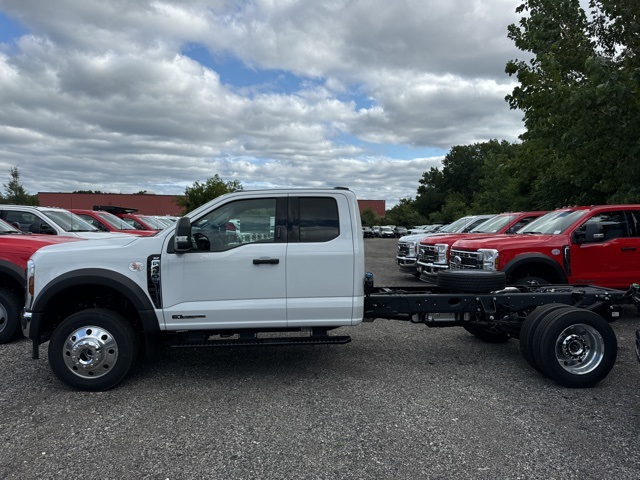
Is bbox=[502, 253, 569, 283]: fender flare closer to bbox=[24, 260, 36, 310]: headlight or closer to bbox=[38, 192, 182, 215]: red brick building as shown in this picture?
bbox=[24, 260, 36, 310]: headlight

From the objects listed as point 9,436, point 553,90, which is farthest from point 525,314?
point 553,90

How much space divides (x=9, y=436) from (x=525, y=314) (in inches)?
204

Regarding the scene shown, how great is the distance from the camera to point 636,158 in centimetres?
1184

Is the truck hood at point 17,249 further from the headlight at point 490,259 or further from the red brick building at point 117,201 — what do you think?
the red brick building at point 117,201

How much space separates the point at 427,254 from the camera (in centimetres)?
1100

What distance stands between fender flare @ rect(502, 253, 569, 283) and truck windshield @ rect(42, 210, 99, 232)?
805cm

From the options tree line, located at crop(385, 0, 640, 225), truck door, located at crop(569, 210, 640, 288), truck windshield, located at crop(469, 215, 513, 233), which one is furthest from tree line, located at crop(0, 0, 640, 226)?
truck door, located at crop(569, 210, 640, 288)

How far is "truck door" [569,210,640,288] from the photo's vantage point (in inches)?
297

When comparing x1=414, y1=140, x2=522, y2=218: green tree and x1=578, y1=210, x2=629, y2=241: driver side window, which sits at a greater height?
x1=414, y1=140, x2=522, y2=218: green tree

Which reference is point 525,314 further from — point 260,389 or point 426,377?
point 260,389

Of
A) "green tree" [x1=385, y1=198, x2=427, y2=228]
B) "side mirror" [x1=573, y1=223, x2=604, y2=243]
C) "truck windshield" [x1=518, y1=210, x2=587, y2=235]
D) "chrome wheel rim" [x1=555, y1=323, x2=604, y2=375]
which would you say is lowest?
"chrome wheel rim" [x1=555, y1=323, x2=604, y2=375]

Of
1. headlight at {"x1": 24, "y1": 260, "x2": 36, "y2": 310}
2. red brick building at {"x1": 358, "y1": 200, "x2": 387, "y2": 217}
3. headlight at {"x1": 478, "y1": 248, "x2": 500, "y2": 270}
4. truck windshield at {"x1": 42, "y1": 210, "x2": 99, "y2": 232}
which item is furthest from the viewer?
red brick building at {"x1": 358, "y1": 200, "x2": 387, "y2": 217}

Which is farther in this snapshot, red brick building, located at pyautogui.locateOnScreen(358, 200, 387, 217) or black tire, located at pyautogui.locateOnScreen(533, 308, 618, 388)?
red brick building, located at pyautogui.locateOnScreen(358, 200, 387, 217)

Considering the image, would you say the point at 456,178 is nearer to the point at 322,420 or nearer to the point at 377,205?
the point at 377,205
